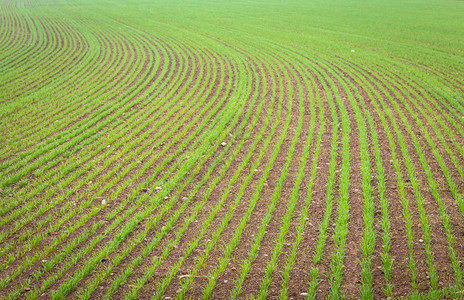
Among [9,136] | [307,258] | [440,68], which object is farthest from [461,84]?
[9,136]

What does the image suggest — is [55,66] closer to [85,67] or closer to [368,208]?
[85,67]

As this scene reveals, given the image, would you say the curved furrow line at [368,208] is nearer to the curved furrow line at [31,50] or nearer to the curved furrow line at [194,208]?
the curved furrow line at [194,208]

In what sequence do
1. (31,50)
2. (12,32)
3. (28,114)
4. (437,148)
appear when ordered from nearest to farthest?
(437,148)
(28,114)
(31,50)
(12,32)

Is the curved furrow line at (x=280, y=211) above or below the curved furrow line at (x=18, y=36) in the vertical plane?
below

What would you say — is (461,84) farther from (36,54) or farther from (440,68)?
(36,54)

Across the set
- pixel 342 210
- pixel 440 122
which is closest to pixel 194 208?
pixel 342 210

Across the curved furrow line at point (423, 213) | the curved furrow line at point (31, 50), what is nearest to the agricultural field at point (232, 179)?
the curved furrow line at point (423, 213)

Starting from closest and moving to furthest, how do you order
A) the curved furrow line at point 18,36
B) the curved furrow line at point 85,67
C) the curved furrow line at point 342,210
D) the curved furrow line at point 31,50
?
the curved furrow line at point 342,210 < the curved furrow line at point 85,67 < the curved furrow line at point 31,50 < the curved furrow line at point 18,36

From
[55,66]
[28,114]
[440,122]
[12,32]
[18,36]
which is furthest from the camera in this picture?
[12,32]
